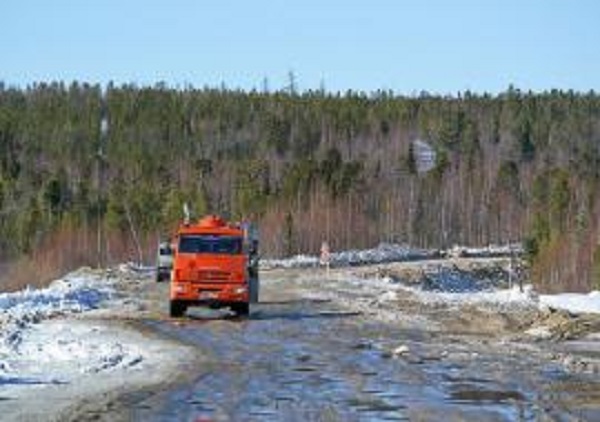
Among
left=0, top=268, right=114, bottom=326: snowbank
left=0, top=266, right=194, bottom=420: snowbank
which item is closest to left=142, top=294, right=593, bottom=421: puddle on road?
left=0, top=266, right=194, bottom=420: snowbank

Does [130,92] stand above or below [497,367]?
above

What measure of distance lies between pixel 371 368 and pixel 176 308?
1320 cm

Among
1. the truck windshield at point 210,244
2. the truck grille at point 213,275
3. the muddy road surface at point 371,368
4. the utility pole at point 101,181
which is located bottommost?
the muddy road surface at point 371,368

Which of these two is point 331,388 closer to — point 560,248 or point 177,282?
point 177,282

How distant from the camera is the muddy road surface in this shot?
15.9m

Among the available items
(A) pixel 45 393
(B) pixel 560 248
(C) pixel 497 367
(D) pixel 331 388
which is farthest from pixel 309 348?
A: (B) pixel 560 248

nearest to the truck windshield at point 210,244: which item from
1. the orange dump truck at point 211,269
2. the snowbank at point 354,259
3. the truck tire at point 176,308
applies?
the orange dump truck at point 211,269

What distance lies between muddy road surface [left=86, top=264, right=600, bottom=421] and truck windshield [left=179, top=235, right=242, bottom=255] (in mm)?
1817

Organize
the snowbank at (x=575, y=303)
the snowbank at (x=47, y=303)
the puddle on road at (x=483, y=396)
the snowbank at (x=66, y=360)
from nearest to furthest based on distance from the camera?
the snowbank at (x=66, y=360) < the puddle on road at (x=483, y=396) < the snowbank at (x=47, y=303) < the snowbank at (x=575, y=303)

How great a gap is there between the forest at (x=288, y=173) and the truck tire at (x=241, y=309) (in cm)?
4217

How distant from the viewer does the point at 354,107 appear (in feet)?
643

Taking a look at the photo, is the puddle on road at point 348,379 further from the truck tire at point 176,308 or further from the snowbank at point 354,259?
the snowbank at point 354,259

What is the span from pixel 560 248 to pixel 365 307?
35.6m

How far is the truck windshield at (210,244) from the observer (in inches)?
1297
